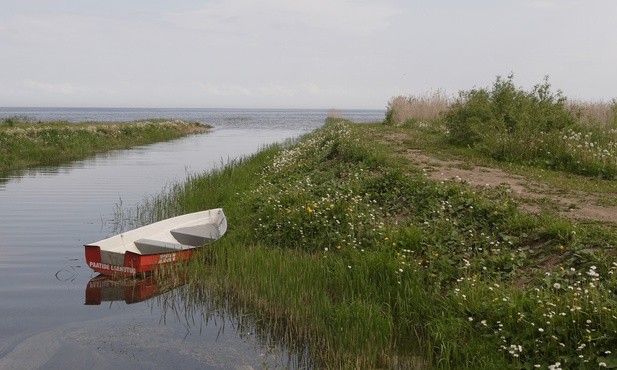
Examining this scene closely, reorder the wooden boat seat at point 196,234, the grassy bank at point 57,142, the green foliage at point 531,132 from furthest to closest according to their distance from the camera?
1. the grassy bank at point 57,142
2. the green foliage at point 531,132
3. the wooden boat seat at point 196,234

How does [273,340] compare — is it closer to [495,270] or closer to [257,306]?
[257,306]

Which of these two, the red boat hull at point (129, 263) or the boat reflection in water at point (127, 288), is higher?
the red boat hull at point (129, 263)

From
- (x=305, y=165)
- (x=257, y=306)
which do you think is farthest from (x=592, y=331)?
(x=305, y=165)

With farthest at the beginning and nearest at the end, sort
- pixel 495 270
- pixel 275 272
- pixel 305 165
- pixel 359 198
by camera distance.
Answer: pixel 305 165 → pixel 359 198 → pixel 275 272 → pixel 495 270

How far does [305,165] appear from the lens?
18828 millimetres

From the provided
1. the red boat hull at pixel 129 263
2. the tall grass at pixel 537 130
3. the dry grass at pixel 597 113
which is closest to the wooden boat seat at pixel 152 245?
the red boat hull at pixel 129 263

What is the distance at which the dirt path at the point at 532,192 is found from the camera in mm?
11258

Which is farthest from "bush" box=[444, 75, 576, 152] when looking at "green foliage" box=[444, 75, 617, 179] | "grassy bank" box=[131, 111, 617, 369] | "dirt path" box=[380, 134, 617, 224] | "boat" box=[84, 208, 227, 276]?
"boat" box=[84, 208, 227, 276]

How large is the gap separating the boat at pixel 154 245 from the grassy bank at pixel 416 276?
1.53ft

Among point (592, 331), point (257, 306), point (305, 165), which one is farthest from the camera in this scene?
point (305, 165)

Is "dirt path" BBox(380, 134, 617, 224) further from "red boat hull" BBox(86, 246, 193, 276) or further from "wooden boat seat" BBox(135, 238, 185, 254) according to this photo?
"red boat hull" BBox(86, 246, 193, 276)

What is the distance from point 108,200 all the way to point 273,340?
13607mm

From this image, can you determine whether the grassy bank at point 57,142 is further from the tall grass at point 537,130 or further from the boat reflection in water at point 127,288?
the tall grass at point 537,130

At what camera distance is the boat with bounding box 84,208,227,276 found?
11.2 m
